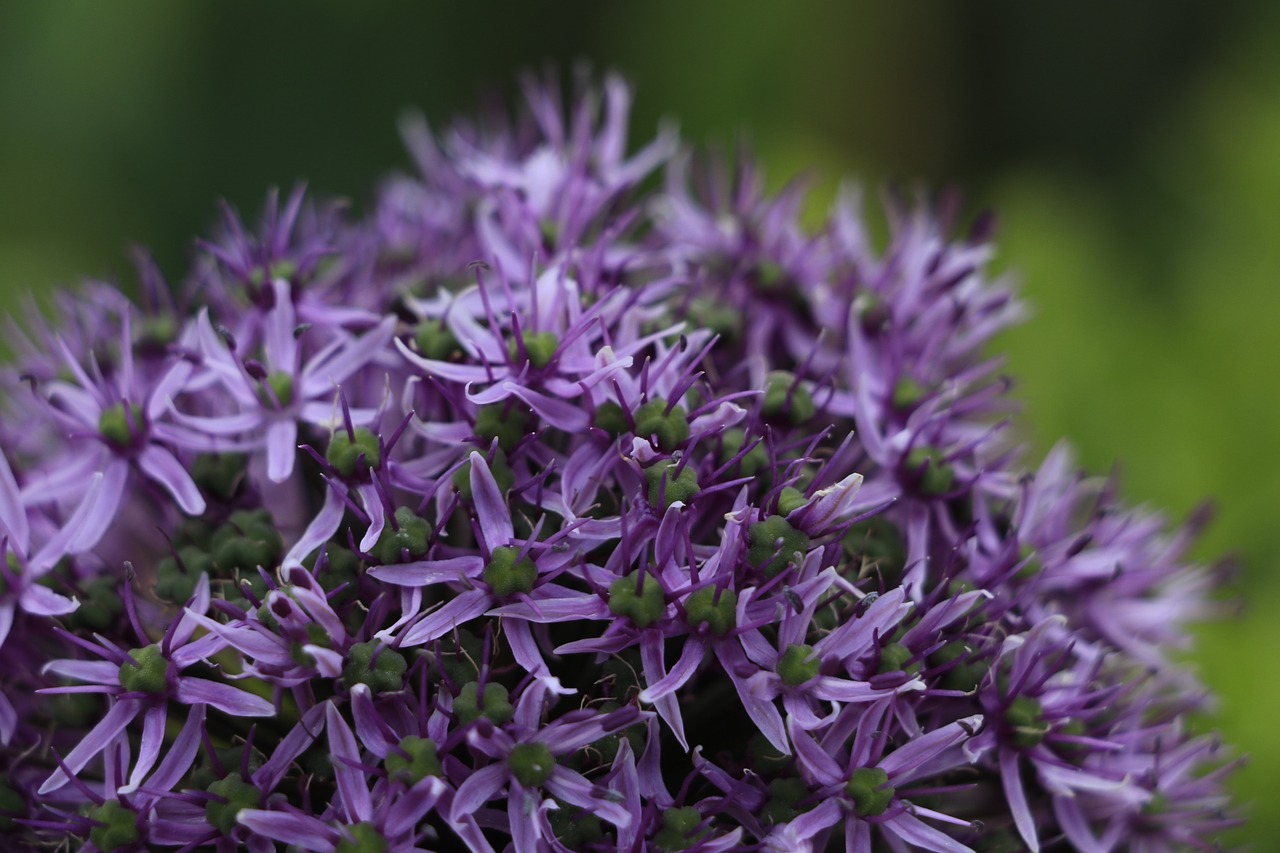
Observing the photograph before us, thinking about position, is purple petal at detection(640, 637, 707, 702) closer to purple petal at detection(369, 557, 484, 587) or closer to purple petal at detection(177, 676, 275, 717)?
purple petal at detection(369, 557, 484, 587)

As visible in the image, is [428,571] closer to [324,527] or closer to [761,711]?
[324,527]

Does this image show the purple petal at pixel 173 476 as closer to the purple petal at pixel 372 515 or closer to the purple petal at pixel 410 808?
the purple petal at pixel 372 515

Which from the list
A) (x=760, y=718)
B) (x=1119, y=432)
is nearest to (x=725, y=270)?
(x=760, y=718)

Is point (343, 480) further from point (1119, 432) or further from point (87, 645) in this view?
point (1119, 432)

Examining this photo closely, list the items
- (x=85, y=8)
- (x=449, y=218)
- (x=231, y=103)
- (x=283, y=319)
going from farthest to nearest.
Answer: (x=231, y=103) → (x=85, y=8) → (x=449, y=218) → (x=283, y=319)

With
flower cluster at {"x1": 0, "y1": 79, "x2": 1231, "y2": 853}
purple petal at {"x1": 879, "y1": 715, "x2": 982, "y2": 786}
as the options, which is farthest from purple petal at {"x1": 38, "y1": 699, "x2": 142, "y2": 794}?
purple petal at {"x1": 879, "y1": 715, "x2": 982, "y2": 786}

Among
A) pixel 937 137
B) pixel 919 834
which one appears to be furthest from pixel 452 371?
pixel 937 137

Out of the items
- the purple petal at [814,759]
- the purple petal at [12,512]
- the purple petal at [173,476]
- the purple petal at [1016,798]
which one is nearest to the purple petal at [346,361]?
the purple petal at [173,476]
